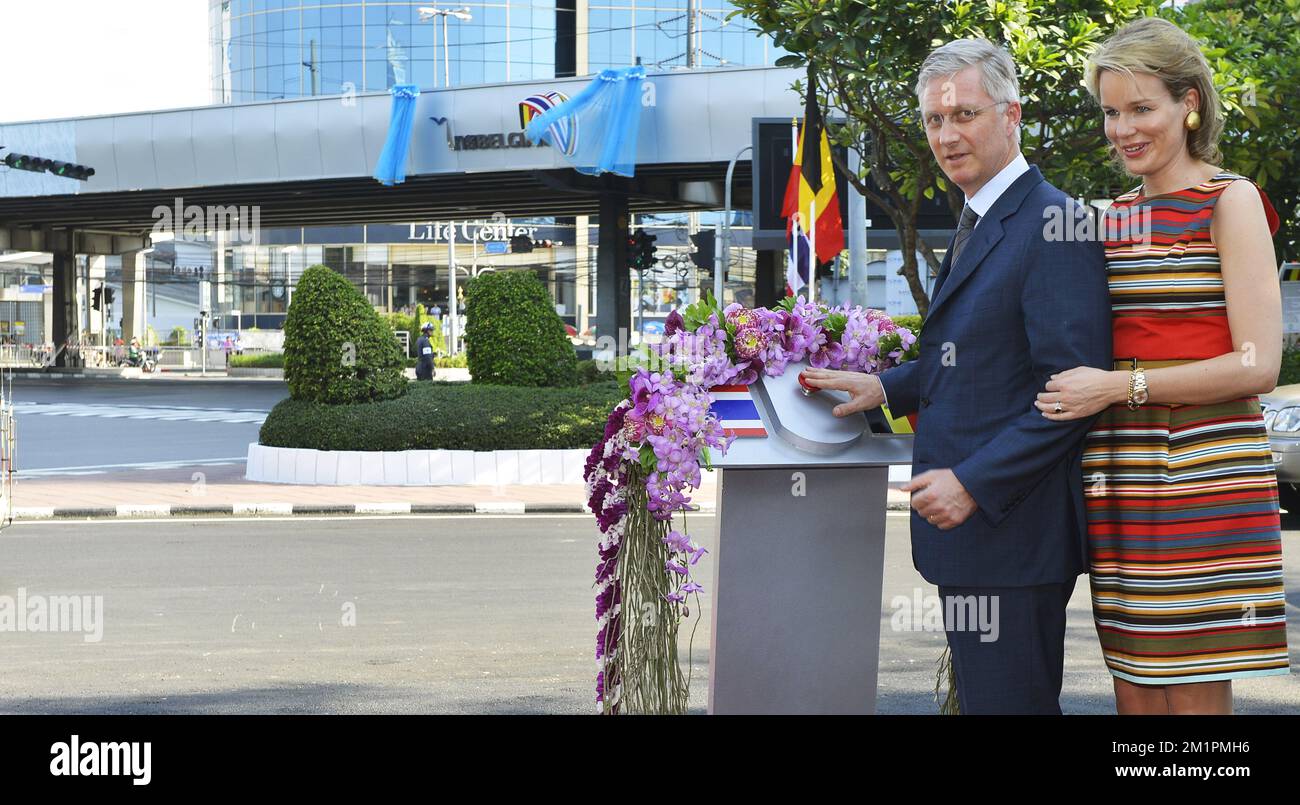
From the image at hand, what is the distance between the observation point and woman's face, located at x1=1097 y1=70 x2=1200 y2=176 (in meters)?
2.69

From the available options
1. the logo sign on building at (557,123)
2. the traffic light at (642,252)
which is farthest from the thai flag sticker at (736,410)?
the traffic light at (642,252)

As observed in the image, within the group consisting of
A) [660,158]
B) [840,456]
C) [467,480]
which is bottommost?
[467,480]

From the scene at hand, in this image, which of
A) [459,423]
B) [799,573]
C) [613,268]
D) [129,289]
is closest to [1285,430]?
[459,423]

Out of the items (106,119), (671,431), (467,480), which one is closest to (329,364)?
(467,480)

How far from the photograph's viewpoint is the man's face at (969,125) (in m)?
2.78

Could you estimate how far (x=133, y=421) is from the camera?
86.7 ft

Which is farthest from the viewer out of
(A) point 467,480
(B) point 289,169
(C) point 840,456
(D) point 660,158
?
(B) point 289,169

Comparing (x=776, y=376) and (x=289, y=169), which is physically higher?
(x=289, y=169)

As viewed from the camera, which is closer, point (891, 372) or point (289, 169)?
point (891, 372)

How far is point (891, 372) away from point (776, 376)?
279 millimetres
